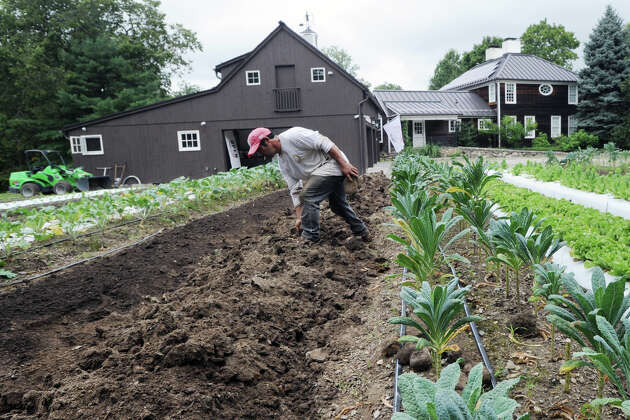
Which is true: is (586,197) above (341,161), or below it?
below

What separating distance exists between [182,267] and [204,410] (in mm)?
3343

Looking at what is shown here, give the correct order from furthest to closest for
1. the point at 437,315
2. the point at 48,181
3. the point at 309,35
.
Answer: the point at 309,35, the point at 48,181, the point at 437,315

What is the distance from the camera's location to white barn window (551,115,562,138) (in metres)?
31.2

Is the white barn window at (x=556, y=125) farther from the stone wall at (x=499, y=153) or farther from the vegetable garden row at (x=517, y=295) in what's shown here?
the vegetable garden row at (x=517, y=295)

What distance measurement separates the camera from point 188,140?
19562 millimetres

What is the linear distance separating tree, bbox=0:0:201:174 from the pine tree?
28.2 metres

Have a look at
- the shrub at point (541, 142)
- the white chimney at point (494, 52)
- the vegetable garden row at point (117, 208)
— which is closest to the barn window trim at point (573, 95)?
the shrub at point (541, 142)

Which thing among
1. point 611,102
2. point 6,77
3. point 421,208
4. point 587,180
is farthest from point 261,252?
point 6,77

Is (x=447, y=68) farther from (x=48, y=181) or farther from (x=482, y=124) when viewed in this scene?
(x=48, y=181)

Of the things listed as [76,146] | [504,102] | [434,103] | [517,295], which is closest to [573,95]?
[504,102]

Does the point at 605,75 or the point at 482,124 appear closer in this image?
the point at 605,75

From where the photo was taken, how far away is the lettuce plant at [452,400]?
3.73 ft

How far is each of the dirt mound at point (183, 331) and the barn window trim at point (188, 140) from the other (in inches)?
573

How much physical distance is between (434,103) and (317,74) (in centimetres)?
1412
